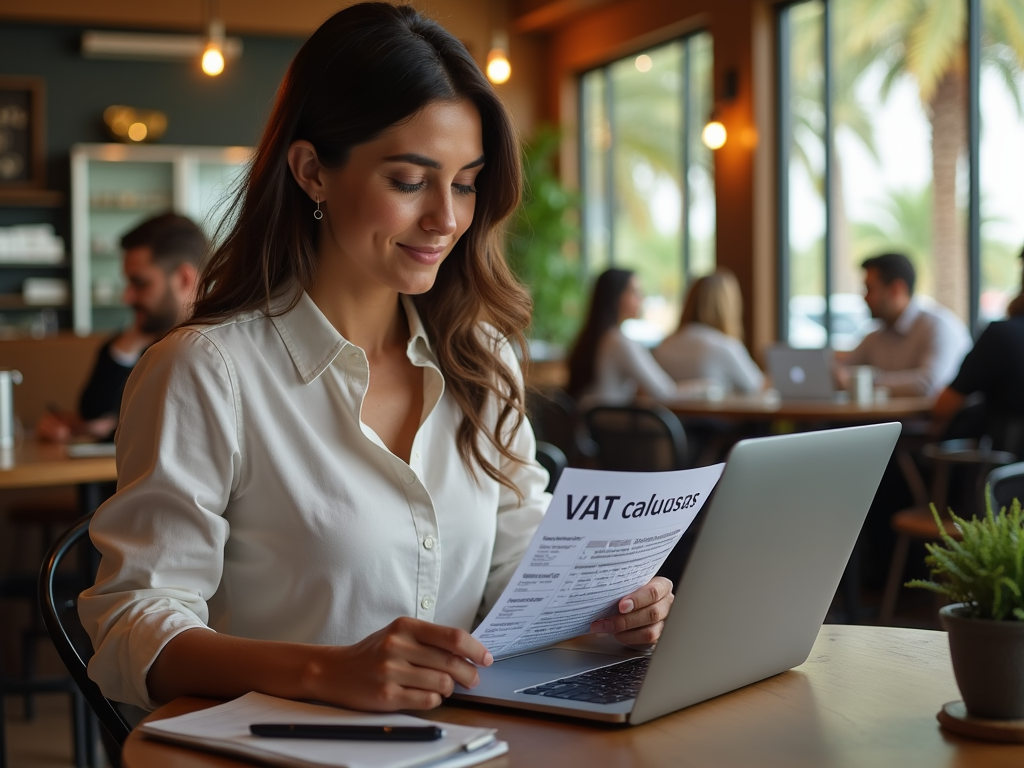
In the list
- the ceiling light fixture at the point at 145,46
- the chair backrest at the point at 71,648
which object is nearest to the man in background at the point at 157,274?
the chair backrest at the point at 71,648

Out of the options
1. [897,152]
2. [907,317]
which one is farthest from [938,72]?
[907,317]

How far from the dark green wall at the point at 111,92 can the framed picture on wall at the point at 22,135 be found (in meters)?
0.10

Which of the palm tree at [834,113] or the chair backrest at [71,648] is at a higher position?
the palm tree at [834,113]

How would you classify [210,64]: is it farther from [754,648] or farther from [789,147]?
[754,648]

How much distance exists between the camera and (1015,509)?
40.5 inches

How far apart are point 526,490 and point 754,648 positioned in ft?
1.86

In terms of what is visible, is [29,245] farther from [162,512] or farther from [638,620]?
[638,620]

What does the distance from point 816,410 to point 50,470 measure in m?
2.90

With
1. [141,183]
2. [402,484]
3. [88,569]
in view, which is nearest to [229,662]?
[402,484]

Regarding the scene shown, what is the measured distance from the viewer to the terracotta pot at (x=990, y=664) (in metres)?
0.95

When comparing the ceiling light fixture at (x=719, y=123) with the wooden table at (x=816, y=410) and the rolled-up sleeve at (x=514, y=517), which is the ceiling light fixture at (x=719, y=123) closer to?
the wooden table at (x=816, y=410)

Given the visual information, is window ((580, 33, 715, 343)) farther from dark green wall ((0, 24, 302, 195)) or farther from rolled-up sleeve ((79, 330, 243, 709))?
rolled-up sleeve ((79, 330, 243, 709))

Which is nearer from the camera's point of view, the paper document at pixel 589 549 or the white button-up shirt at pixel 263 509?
the paper document at pixel 589 549

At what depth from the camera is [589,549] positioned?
1125mm
